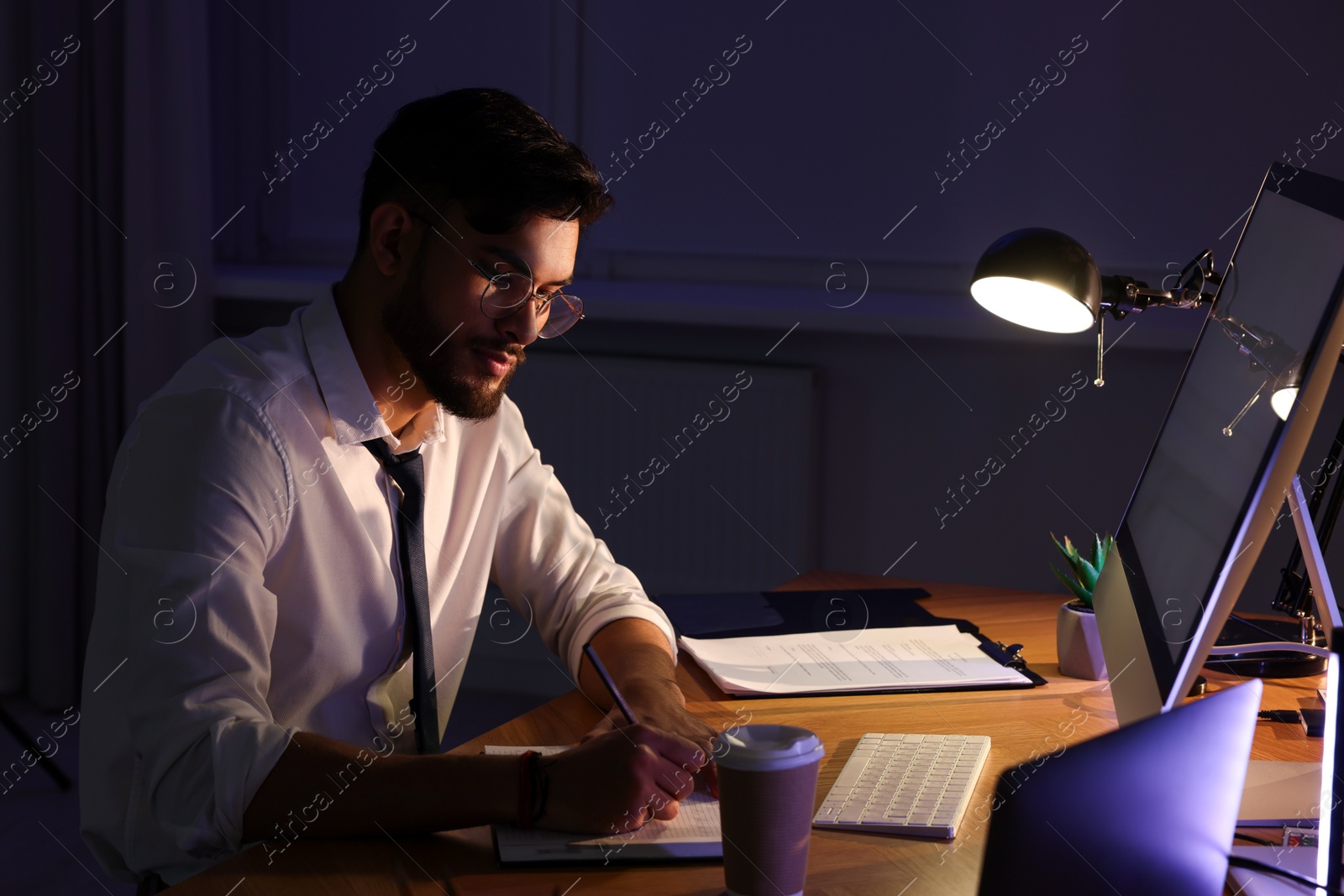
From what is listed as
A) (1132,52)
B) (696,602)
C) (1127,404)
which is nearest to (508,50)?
(1132,52)

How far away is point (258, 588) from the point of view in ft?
3.67

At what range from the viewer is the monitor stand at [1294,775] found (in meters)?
0.92

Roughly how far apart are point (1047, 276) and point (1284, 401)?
554 millimetres

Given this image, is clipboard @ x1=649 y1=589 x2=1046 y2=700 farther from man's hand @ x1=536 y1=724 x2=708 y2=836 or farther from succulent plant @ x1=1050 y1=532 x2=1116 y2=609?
man's hand @ x1=536 y1=724 x2=708 y2=836

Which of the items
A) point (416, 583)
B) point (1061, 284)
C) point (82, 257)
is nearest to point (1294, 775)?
point (1061, 284)

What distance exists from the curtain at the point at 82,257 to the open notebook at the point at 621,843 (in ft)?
7.84

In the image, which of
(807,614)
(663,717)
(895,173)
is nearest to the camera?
(663,717)

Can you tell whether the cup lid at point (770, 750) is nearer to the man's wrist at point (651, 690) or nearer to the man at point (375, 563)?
the man at point (375, 563)

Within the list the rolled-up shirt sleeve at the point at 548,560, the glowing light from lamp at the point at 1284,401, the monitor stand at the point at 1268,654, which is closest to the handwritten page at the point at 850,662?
the rolled-up shirt sleeve at the point at 548,560

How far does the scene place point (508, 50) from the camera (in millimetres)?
3107

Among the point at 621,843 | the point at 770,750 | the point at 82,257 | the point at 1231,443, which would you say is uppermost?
the point at 82,257

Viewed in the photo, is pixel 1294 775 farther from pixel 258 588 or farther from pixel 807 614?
pixel 258 588

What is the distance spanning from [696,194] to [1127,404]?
1.13 meters

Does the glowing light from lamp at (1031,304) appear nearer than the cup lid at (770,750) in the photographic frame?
No
